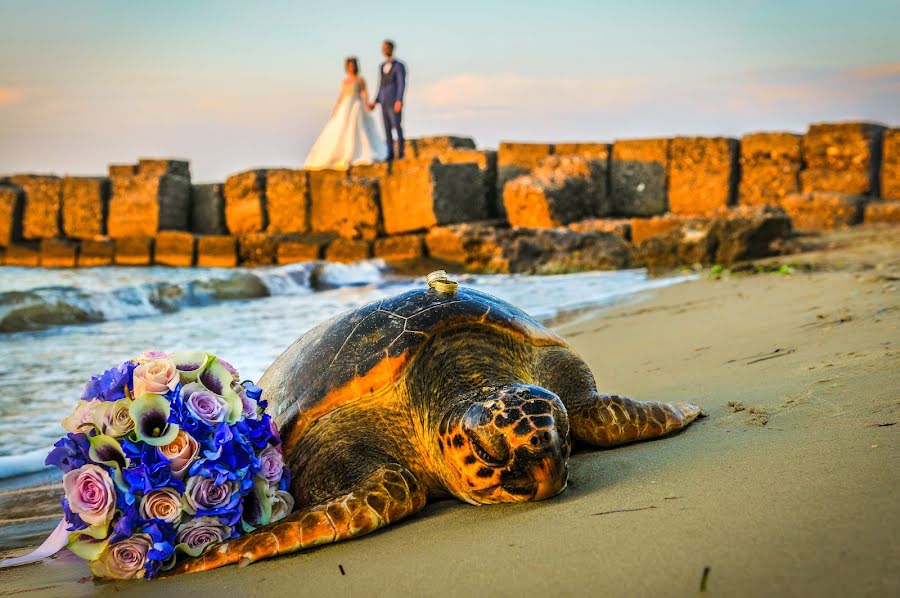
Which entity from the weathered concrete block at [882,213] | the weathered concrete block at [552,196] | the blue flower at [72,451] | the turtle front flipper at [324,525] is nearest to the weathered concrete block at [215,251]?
the weathered concrete block at [552,196]

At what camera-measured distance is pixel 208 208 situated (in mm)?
16969

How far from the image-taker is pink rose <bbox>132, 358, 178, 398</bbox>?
8.00 ft

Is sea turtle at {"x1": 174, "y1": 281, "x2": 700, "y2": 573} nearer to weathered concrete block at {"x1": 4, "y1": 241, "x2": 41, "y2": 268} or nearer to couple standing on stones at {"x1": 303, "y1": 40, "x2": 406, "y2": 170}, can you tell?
couple standing on stones at {"x1": 303, "y1": 40, "x2": 406, "y2": 170}

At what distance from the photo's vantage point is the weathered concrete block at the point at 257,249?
15781 mm

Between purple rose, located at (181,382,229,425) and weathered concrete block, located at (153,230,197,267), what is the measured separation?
14441 millimetres

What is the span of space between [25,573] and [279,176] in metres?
14.0

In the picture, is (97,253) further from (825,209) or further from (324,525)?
(324,525)

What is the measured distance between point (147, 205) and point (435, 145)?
21.6 feet

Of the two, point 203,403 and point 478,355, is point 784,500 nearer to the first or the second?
point 478,355

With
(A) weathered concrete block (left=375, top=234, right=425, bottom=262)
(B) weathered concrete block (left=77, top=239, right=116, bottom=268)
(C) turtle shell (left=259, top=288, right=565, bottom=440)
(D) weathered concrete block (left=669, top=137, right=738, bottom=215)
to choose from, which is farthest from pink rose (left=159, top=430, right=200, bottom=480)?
(B) weathered concrete block (left=77, top=239, right=116, bottom=268)

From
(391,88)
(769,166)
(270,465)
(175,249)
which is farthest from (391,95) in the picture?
(270,465)

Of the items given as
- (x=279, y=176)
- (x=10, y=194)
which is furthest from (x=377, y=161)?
Answer: (x=10, y=194)

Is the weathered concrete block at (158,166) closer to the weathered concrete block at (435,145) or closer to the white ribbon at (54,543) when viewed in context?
the weathered concrete block at (435,145)

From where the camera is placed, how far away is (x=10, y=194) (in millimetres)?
17844
